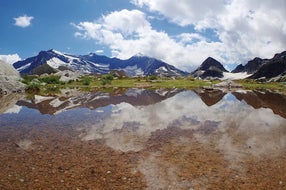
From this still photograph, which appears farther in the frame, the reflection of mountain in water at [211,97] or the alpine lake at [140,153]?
the reflection of mountain in water at [211,97]

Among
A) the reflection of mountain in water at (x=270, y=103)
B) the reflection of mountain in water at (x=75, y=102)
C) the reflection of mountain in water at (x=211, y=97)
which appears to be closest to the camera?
the reflection of mountain in water at (x=75, y=102)

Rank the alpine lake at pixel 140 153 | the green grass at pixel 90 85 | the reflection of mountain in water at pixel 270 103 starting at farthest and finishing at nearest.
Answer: the green grass at pixel 90 85
the reflection of mountain in water at pixel 270 103
the alpine lake at pixel 140 153

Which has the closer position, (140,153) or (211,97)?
(140,153)

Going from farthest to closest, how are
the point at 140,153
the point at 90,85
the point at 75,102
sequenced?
1. the point at 90,85
2. the point at 75,102
3. the point at 140,153

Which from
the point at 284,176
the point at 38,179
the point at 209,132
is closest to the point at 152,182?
the point at 38,179

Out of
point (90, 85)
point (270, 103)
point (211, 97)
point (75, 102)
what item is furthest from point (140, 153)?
point (90, 85)

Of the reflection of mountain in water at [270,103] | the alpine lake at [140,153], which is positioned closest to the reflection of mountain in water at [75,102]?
the alpine lake at [140,153]

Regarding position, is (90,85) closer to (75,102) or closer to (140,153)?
(75,102)

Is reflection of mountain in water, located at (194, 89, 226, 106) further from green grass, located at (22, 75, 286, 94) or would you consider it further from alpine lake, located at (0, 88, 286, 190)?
green grass, located at (22, 75, 286, 94)

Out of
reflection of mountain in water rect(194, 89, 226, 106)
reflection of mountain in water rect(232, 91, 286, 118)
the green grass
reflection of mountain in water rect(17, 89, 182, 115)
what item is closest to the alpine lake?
reflection of mountain in water rect(17, 89, 182, 115)

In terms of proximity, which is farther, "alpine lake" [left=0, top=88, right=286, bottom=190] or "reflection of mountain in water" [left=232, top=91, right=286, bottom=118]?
"reflection of mountain in water" [left=232, top=91, right=286, bottom=118]

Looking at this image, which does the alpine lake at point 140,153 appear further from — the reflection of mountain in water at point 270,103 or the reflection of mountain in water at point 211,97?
the reflection of mountain in water at point 211,97

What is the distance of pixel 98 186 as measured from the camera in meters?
10.4

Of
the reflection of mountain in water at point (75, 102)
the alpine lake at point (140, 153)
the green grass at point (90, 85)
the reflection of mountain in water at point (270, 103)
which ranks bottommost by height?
the alpine lake at point (140, 153)
